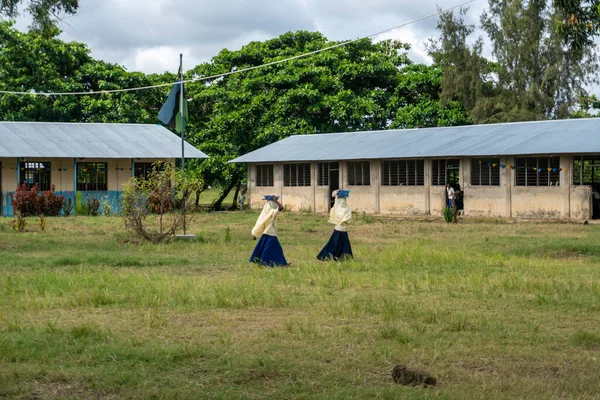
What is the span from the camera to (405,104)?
4256cm

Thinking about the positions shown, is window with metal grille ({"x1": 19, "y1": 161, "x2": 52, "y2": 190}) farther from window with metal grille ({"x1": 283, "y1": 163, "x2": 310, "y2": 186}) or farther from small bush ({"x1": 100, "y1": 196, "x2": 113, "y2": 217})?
window with metal grille ({"x1": 283, "y1": 163, "x2": 310, "y2": 186})

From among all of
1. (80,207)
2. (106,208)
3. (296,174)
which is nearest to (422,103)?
(296,174)

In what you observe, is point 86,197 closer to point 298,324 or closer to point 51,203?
point 51,203

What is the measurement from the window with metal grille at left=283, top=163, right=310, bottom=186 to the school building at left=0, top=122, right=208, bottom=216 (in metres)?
3.97

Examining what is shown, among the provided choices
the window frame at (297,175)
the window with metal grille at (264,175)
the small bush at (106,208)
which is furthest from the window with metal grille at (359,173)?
the small bush at (106,208)

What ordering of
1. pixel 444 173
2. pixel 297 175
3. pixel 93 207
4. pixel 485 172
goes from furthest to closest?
pixel 297 175 < pixel 93 207 < pixel 444 173 < pixel 485 172

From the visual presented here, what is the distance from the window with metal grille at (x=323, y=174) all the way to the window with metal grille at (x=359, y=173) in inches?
48.7

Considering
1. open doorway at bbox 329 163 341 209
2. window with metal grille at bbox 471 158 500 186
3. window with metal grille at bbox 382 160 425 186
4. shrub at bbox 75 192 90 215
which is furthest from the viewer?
open doorway at bbox 329 163 341 209

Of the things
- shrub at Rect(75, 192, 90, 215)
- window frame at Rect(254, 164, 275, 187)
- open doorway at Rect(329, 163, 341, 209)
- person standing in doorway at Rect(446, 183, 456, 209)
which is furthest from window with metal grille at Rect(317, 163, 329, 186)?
shrub at Rect(75, 192, 90, 215)

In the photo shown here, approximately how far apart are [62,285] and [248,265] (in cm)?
388

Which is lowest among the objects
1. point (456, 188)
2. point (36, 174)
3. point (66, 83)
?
point (456, 188)

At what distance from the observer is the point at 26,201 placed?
3241 cm

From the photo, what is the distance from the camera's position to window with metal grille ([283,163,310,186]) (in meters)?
37.7

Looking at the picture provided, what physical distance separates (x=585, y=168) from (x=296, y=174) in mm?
11957
